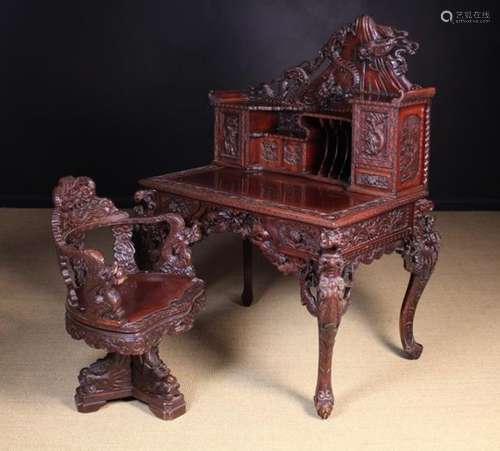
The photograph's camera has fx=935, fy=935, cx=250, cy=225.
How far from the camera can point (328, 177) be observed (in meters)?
4.25

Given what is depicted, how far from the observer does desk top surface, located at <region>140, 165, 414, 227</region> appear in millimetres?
3729

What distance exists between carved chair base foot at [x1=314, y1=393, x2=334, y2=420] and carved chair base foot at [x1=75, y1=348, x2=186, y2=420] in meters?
0.55

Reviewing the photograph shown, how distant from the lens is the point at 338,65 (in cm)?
420

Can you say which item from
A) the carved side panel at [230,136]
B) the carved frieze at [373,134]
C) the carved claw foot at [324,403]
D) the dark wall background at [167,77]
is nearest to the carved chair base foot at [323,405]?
the carved claw foot at [324,403]

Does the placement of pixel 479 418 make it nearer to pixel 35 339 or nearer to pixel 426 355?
Result: pixel 426 355

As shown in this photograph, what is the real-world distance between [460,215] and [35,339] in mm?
3678

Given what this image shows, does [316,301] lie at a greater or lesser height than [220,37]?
lesser

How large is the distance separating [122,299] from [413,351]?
1.44 metres

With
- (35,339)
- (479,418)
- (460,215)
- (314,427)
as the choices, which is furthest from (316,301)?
(460,215)

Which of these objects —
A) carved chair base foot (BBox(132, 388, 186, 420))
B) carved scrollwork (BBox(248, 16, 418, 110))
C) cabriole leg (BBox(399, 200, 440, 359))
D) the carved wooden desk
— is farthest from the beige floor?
carved scrollwork (BBox(248, 16, 418, 110))

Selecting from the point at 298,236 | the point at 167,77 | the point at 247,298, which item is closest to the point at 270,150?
the point at 298,236

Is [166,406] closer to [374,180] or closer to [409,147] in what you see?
[374,180]

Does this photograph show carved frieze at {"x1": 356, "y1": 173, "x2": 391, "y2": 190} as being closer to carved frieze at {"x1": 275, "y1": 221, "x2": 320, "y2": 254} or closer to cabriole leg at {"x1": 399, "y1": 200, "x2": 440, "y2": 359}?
cabriole leg at {"x1": 399, "y1": 200, "x2": 440, "y2": 359}

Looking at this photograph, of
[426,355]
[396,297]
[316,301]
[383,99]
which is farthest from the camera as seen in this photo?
[396,297]
